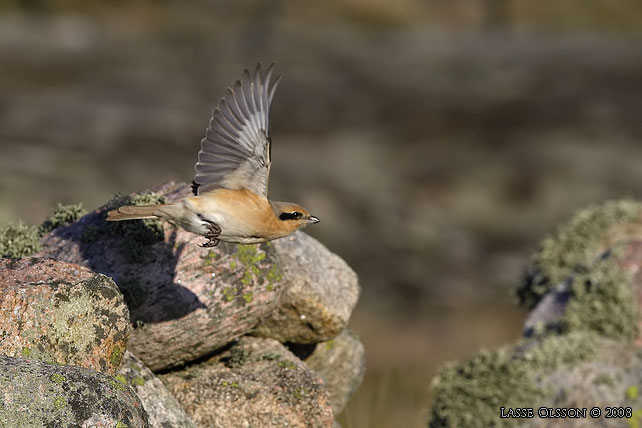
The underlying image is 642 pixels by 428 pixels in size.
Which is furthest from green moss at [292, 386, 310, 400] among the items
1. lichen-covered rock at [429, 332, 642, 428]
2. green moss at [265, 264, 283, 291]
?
lichen-covered rock at [429, 332, 642, 428]


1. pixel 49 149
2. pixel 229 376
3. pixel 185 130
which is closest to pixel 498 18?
pixel 185 130

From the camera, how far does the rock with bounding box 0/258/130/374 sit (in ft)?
21.7

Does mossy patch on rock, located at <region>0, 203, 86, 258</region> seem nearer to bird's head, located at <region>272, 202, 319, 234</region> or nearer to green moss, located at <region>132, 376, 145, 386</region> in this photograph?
green moss, located at <region>132, 376, 145, 386</region>

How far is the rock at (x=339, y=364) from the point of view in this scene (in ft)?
35.3

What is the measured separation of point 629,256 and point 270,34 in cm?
4998

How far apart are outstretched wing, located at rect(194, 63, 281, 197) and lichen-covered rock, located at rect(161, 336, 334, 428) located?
1.92 m

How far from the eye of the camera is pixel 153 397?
25.2 ft

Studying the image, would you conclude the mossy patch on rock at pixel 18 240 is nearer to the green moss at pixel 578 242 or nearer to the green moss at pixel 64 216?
the green moss at pixel 64 216

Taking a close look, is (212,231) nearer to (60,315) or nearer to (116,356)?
(116,356)

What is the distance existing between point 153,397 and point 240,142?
7.69 ft

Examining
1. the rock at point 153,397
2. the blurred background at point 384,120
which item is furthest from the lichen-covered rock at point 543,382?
the blurred background at point 384,120

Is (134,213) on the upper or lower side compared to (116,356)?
upper

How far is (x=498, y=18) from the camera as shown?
64.8 meters

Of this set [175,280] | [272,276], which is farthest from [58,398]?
[272,276]
